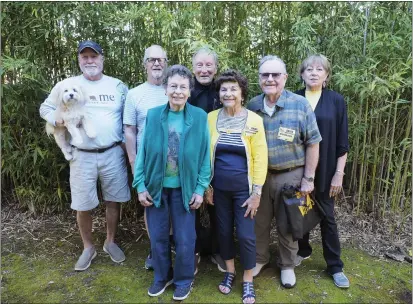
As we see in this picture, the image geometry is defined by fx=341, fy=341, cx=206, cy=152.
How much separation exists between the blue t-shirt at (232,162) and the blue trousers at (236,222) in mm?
59

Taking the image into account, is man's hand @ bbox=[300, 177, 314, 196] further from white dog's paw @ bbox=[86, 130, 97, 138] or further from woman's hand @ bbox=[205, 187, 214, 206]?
white dog's paw @ bbox=[86, 130, 97, 138]

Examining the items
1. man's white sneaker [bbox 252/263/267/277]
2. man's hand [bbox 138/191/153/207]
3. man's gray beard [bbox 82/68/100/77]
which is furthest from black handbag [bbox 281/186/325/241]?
man's gray beard [bbox 82/68/100/77]

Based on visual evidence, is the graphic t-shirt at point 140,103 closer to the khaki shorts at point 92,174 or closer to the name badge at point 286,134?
the khaki shorts at point 92,174

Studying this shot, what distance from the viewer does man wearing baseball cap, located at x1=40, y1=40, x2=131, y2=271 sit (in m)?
2.56

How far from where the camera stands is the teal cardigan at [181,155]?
220 centimetres

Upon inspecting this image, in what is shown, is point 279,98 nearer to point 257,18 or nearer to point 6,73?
point 257,18

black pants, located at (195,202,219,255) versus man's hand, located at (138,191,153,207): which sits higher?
man's hand, located at (138,191,153,207)

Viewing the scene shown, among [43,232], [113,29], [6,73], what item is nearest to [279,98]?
[113,29]

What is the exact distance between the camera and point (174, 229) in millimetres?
2328

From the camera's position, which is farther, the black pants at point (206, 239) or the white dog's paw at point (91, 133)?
the black pants at point (206, 239)

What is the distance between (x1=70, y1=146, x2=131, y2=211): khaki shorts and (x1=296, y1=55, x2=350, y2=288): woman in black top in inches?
59.5

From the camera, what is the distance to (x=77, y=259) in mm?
2943

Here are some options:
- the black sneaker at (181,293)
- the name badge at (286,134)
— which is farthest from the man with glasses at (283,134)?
the black sneaker at (181,293)

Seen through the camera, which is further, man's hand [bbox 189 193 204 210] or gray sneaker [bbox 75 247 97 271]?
gray sneaker [bbox 75 247 97 271]
